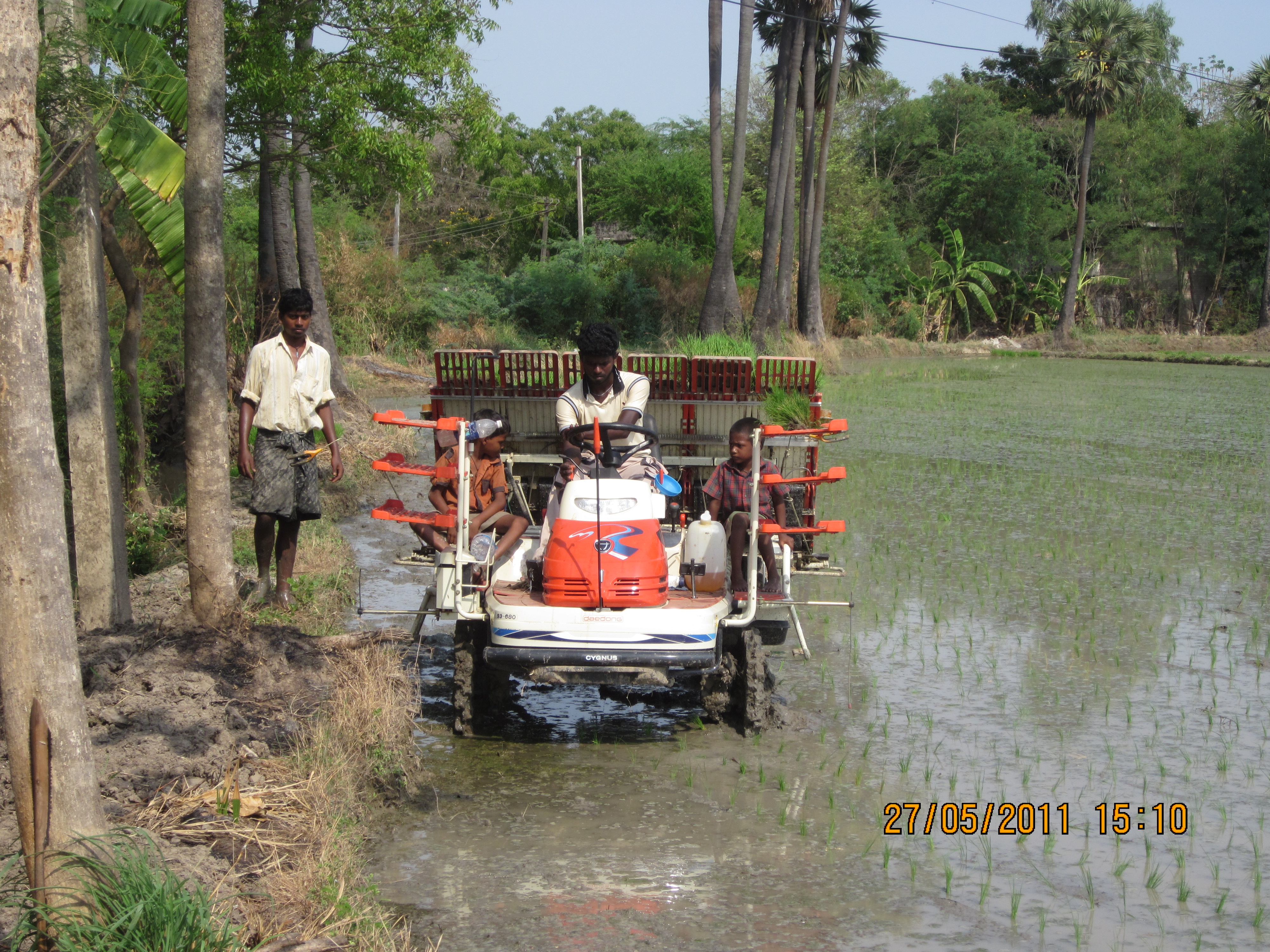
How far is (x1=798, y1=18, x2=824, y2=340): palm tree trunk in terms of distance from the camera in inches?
1628

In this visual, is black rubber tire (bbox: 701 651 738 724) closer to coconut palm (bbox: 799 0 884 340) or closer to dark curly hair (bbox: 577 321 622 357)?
dark curly hair (bbox: 577 321 622 357)

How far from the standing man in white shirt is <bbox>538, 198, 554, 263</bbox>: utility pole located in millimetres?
46964

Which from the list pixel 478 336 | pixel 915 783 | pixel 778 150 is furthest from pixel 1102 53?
pixel 915 783

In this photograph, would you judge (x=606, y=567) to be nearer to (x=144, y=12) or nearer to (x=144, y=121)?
(x=144, y=121)

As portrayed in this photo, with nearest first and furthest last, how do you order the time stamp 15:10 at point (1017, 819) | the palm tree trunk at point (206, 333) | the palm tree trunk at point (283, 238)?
the time stamp 15:10 at point (1017, 819) → the palm tree trunk at point (206, 333) → the palm tree trunk at point (283, 238)

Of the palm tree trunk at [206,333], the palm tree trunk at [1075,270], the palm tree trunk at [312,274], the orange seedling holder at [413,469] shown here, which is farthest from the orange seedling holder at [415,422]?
the palm tree trunk at [1075,270]

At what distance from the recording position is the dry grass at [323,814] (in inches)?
176

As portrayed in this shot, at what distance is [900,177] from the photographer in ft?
208

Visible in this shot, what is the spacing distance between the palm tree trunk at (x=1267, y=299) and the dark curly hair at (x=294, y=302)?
51.2 meters

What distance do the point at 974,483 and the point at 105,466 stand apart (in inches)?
462

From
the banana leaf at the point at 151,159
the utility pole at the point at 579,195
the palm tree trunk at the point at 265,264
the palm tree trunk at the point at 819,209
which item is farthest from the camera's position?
the utility pole at the point at 579,195

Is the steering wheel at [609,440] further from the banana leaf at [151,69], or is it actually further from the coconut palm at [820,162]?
the coconut palm at [820,162]

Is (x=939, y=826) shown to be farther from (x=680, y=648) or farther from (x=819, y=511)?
(x=819, y=511)

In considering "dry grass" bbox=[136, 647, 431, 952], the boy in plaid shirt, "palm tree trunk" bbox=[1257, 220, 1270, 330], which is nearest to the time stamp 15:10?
the boy in plaid shirt
